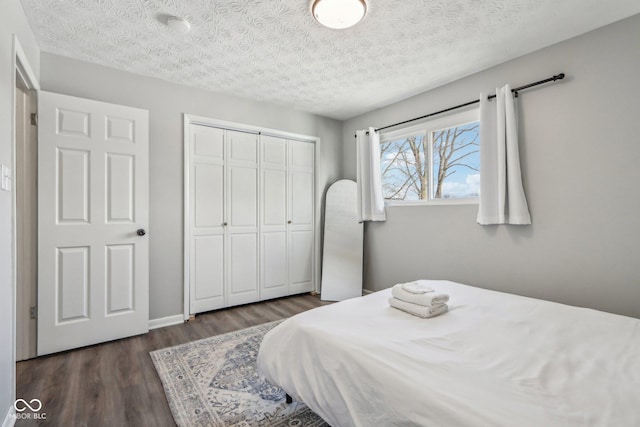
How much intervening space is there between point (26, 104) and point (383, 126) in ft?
11.2

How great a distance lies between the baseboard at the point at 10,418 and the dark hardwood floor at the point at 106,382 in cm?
3

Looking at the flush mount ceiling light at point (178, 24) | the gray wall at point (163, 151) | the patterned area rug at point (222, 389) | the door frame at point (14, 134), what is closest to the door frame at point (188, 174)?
the gray wall at point (163, 151)

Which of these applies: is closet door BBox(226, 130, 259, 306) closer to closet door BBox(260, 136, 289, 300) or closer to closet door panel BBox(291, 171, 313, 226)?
closet door BBox(260, 136, 289, 300)

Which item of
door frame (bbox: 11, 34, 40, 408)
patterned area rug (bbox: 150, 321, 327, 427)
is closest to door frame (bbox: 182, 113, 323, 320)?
patterned area rug (bbox: 150, 321, 327, 427)

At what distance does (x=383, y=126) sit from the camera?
3752 millimetres

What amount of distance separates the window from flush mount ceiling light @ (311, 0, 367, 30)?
5.28ft

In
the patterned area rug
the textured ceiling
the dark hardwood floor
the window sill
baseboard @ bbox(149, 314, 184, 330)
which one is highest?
the textured ceiling

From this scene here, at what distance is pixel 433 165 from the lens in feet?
10.8

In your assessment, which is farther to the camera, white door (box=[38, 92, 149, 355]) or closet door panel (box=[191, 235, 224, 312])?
closet door panel (box=[191, 235, 224, 312])

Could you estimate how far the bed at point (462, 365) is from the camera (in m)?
0.90

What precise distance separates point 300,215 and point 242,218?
0.81 meters

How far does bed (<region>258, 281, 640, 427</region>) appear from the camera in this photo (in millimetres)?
903

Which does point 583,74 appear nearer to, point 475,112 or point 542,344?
point 475,112

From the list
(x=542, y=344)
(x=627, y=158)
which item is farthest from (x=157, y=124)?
(x=627, y=158)
